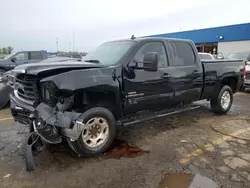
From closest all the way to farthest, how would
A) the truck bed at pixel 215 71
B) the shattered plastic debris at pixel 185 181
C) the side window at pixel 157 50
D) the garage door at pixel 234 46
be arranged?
the shattered plastic debris at pixel 185 181, the side window at pixel 157 50, the truck bed at pixel 215 71, the garage door at pixel 234 46

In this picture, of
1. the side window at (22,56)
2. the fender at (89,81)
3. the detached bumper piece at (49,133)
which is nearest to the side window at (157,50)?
the fender at (89,81)

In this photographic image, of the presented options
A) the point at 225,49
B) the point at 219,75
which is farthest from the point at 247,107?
the point at 225,49

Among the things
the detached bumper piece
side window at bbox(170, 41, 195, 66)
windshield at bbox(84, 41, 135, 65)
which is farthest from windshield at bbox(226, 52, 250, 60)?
the detached bumper piece

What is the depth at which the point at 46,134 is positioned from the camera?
3869mm

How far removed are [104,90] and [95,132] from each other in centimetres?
72

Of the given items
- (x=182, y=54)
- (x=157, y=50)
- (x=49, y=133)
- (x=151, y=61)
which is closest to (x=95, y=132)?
(x=49, y=133)

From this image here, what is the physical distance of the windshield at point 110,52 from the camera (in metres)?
4.83

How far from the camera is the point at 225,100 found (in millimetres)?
7250

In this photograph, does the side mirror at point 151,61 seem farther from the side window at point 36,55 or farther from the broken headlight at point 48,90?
the side window at point 36,55

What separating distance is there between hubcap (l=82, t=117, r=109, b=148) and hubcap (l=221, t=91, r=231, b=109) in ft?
13.5

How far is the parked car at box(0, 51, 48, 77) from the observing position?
601 inches

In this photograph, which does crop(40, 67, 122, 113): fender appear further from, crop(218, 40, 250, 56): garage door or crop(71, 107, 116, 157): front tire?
crop(218, 40, 250, 56): garage door

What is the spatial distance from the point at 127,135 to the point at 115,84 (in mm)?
1473

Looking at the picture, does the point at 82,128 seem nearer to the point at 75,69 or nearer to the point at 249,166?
the point at 75,69
